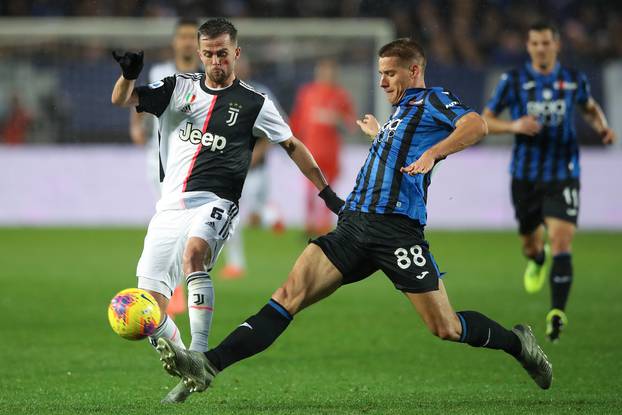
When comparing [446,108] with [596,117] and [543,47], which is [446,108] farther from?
[596,117]

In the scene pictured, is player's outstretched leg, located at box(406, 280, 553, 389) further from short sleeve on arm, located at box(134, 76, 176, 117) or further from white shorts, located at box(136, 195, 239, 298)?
short sleeve on arm, located at box(134, 76, 176, 117)

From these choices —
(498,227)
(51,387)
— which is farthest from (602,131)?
(498,227)

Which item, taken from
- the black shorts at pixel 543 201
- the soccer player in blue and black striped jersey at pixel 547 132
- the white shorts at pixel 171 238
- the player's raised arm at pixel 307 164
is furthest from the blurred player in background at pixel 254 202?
the white shorts at pixel 171 238

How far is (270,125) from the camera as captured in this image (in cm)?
693

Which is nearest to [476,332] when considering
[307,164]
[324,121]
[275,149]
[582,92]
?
[307,164]

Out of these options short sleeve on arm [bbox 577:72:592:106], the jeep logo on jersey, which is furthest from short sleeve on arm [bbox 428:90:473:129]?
short sleeve on arm [bbox 577:72:592:106]

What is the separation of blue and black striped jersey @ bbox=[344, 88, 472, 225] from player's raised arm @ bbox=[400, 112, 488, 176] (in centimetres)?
18

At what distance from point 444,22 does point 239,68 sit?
23.9 feet

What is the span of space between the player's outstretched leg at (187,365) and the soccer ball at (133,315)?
0.34 metres

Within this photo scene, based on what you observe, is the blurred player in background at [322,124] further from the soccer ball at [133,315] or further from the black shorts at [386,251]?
the soccer ball at [133,315]

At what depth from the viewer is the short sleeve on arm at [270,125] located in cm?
689

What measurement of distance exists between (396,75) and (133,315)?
6.27 feet

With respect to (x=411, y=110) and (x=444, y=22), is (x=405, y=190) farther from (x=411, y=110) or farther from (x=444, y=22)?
(x=444, y=22)

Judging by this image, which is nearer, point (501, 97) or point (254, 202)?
Answer: point (501, 97)
